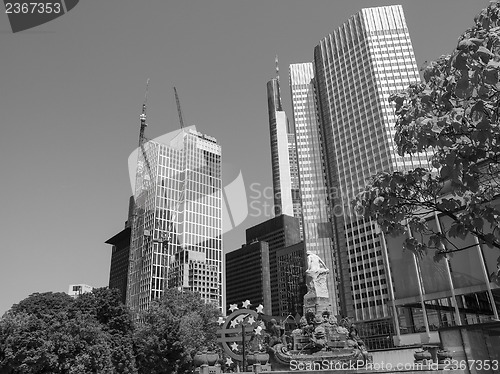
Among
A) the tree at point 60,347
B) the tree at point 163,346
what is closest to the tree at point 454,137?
the tree at point 60,347

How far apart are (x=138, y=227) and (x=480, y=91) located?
16555 cm

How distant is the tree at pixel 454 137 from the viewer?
6047 mm

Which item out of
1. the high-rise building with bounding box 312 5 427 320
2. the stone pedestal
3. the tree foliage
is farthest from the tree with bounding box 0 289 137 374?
the high-rise building with bounding box 312 5 427 320

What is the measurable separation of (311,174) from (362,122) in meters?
29.1

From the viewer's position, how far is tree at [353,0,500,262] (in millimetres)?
6047

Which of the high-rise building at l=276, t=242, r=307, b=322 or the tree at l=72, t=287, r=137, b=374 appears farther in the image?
the high-rise building at l=276, t=242, r=307, b=322

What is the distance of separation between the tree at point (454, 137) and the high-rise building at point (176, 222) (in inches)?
5460

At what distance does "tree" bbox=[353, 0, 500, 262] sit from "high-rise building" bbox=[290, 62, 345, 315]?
117 metres

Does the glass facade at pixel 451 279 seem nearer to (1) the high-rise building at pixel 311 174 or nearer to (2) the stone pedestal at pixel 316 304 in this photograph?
(2) the stone pedestal at pixel 316 304

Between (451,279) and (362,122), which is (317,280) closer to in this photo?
(451,279)

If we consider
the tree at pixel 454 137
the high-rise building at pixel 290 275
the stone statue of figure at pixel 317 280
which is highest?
the high-rise building at pixel 290 275

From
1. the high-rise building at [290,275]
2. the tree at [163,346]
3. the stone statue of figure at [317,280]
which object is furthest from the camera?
the high-rise building at [290,275]

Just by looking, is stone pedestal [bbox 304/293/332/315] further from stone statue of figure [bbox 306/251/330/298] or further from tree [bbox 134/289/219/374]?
tree [bbox 134/289/219/374]

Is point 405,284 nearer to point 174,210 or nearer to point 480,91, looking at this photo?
point 480,91
